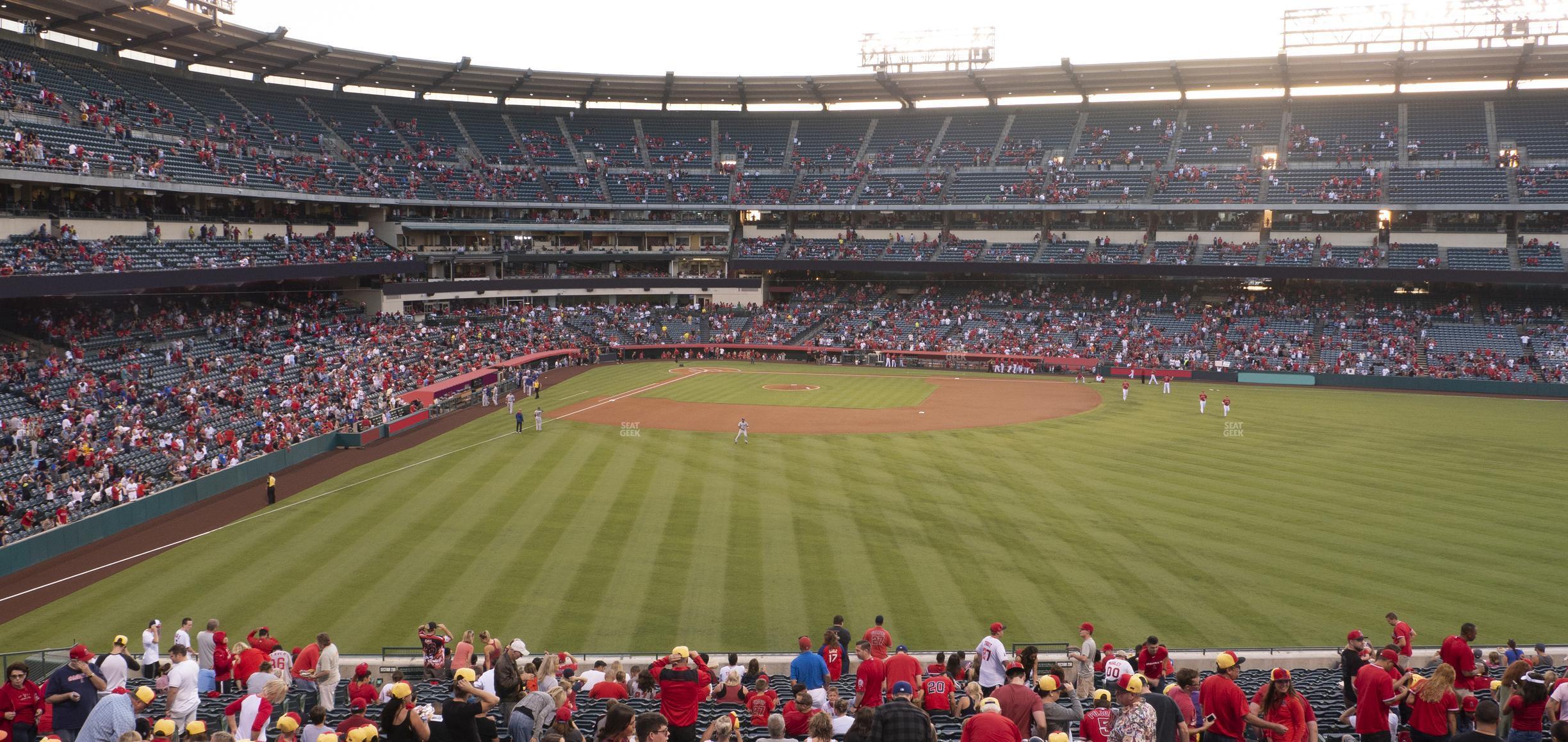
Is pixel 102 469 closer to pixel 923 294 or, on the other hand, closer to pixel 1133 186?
pixel 923 294

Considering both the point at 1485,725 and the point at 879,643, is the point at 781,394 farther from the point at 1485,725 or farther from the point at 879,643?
the point at 1485,725

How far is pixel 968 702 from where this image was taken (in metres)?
10.2

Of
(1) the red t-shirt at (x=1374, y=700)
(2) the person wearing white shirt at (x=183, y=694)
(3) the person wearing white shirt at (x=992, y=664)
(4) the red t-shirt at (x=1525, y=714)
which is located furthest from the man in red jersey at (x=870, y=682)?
(2) the person wearing white shirt at (x=183, y=694)

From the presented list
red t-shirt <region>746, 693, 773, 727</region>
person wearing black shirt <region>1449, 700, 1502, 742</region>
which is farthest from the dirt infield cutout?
person wearing black shirt <region>1449, 700, 1502, 742</region>

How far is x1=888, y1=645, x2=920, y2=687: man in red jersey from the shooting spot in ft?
37.0

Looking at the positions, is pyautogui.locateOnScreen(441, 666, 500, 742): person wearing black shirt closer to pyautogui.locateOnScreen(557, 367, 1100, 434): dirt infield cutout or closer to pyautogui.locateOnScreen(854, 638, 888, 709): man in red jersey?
pyautogui.locateOnScreen(854, 638, 888, 709): man in red jersey

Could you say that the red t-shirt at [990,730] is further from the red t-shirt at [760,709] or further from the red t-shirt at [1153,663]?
the red t-shirt at [1153,663]

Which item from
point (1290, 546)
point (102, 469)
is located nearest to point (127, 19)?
point (102, 469)

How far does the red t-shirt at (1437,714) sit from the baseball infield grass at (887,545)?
810 centimetres

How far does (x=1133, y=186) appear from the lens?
68812 mm

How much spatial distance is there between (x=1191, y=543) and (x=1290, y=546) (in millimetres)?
2342

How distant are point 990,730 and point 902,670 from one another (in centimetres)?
375

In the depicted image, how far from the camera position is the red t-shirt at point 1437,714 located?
9.14 metres

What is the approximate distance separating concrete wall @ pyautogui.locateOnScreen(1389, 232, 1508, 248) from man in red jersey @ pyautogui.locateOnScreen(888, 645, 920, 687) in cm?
6448
